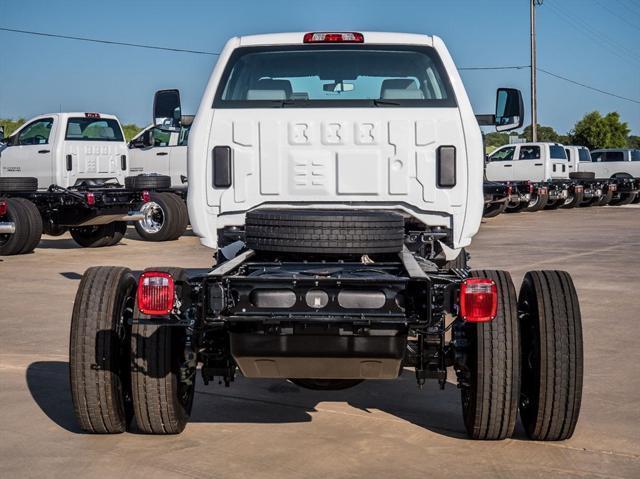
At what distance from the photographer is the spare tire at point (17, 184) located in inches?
639

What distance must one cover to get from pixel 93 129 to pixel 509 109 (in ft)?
41.1

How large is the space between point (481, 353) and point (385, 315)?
1.98 feet

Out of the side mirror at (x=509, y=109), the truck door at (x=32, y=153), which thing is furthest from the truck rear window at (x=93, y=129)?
the side mirror at (x=509, y=109)

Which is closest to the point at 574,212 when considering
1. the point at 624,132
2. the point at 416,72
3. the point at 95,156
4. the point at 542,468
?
the point at 95,156

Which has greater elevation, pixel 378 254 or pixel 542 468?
pixel 378 254

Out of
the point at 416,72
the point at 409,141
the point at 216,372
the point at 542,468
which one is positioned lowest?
the point at 542,468

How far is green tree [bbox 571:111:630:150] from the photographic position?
2798 inches

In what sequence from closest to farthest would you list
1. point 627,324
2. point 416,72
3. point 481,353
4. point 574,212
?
point 481,353, point 416,72, point 627,324, point 574,212

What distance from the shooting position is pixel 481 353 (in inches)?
192

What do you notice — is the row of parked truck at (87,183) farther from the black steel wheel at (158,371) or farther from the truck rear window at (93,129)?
the black steel wheel at (158,371)

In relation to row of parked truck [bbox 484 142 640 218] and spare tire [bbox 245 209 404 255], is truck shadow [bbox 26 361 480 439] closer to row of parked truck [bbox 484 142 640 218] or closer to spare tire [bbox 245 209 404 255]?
spare tire [bbox 245 209 404 255]

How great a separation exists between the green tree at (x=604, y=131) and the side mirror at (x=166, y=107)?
6684 cm

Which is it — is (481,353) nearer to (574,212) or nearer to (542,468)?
(542,468)

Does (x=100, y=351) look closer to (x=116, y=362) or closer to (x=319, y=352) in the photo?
(x=116, y=362)
